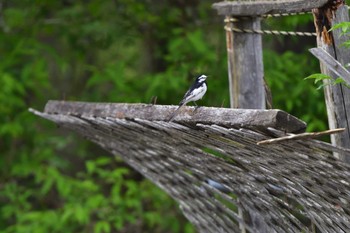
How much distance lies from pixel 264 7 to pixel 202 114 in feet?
4.67

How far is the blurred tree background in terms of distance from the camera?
1058 cm

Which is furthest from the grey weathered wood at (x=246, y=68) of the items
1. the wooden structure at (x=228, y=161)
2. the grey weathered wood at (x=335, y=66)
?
the grey weathered wood at (x=335, y=66)

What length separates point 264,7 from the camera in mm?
5691

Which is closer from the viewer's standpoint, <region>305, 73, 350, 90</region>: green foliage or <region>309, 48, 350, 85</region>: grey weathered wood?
<region>309, 48, 350, 85</region>: grey weathered wood

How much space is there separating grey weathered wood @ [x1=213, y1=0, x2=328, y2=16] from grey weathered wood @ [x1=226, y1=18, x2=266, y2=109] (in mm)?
127

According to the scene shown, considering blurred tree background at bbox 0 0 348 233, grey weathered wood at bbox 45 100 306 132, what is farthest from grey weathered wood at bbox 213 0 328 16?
blurred tree background at bbox 0 0 348 233

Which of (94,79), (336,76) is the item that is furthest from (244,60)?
(94,79)

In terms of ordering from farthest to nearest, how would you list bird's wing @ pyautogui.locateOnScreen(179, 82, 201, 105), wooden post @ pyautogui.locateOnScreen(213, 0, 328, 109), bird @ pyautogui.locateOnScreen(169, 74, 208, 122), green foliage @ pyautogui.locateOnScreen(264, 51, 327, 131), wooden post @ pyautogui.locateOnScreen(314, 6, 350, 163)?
green foliage @ pyautogui.locateOnScreen(264, 51, 327, 131) → wooden post @ pyautogui.locateOnScreen(213, 0, 328, 109) → bird @ pyautogui.locateOnScreen(169, 74, 208, 122) → bird's wing @ pyautogui.locateOnScreen(179, 82, 201, 105) → wooden post @ pyautogui.locateOnScreen(314, 6, 350, 163)

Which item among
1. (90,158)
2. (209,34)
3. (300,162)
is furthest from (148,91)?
(300,162)

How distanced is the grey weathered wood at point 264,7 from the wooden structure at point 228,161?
818 mm

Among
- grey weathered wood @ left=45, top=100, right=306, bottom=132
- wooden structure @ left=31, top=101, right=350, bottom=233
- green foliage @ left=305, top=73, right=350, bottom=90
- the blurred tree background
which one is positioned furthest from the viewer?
the blurred tree background

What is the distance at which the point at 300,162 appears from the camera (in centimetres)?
413

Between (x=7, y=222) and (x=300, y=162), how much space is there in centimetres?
846

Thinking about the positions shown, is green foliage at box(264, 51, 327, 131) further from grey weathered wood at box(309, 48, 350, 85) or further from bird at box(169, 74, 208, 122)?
grey weathered wood at box(309, 48, 350, 85)
